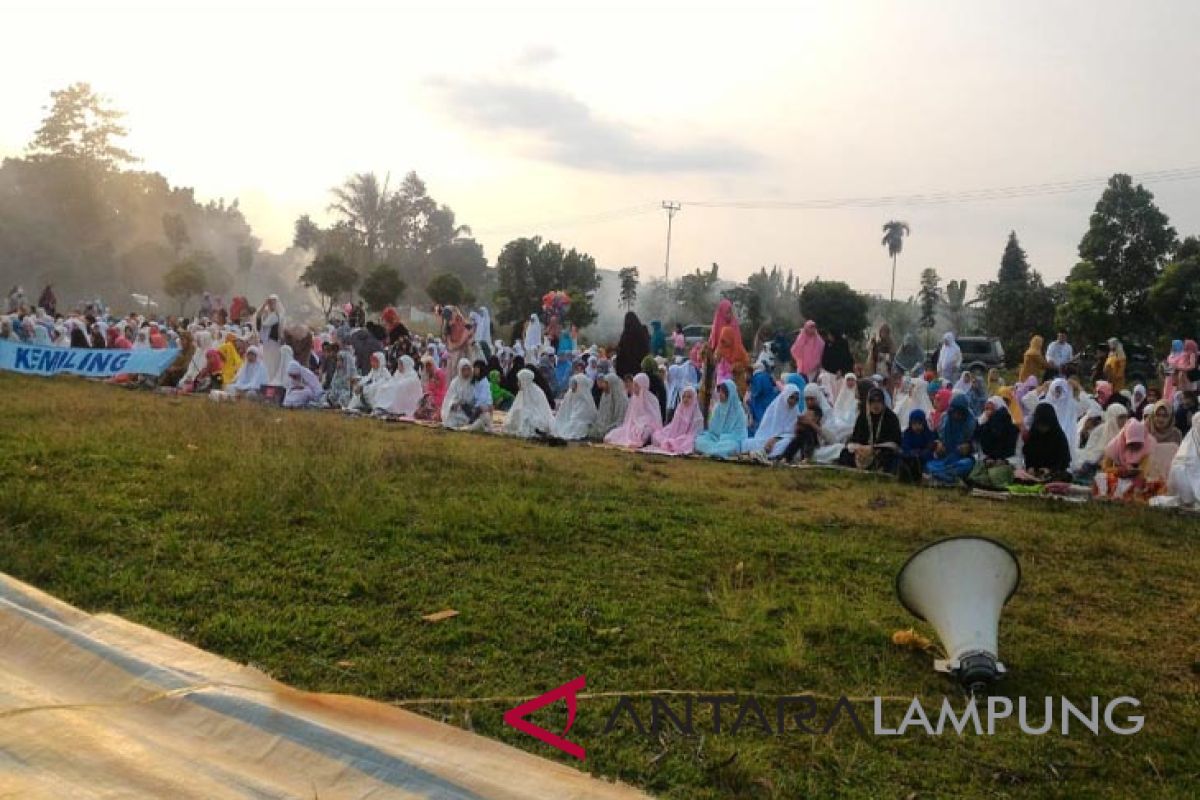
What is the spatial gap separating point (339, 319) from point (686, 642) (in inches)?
730

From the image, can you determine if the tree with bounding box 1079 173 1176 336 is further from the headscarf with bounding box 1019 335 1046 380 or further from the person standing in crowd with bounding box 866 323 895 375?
the person standing in crowd with bounding box 866 323 895 375

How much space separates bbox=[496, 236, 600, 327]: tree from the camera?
36312 mm

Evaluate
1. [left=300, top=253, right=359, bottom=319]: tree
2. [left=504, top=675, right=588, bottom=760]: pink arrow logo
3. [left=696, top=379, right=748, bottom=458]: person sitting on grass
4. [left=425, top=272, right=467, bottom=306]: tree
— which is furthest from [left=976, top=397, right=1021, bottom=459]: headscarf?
[left=300, top=253, right=359, bottom=319]: tree

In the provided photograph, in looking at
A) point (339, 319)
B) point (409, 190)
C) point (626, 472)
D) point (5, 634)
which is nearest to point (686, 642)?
point (5, 634)

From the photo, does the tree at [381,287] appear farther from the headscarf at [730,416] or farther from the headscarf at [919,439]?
the headscarf at [919,439]

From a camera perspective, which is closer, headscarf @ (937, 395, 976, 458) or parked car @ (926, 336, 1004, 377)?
headscarf @ (937, 395, 976, 458)

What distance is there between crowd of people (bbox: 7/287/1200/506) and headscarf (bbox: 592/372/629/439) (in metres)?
0.02

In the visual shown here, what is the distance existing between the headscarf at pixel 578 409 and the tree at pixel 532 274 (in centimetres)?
2422

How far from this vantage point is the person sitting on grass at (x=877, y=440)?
8.92 m

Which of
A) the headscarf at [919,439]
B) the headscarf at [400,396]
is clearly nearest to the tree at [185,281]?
the headscarf at [400,396]

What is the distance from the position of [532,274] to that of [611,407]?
25303mm

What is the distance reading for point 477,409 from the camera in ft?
39.3

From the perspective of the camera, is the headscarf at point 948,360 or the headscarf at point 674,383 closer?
the headscarf at point 674,383

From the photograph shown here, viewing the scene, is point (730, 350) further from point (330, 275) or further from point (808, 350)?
point (330, 275)
